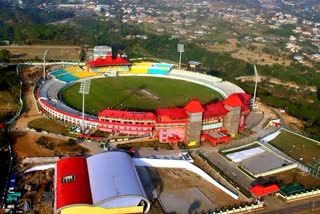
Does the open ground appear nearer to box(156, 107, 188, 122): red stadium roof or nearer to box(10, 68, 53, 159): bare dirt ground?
box(156, 107, 188, 122): red stadium roof

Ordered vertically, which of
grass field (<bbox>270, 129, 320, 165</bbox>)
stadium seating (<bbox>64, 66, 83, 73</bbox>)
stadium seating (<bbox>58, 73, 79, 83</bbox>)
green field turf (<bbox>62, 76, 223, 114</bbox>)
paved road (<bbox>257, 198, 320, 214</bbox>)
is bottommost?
green field turf (<bbox>62, 76, 223, 114</bbox>)

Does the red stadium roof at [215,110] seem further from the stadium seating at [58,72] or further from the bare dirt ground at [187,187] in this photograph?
the stadium seating at [58,72]

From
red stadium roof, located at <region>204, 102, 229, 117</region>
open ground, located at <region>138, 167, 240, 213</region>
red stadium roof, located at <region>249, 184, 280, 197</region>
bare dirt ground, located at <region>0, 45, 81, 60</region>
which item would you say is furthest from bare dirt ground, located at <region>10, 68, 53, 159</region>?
bare dirt ground, located at <region>0, 45, 81, 60</region>

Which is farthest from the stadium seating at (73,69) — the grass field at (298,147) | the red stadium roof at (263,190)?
the red stadium roof at (263,190)

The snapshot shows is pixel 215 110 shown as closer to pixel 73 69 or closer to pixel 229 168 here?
pixel 229 168

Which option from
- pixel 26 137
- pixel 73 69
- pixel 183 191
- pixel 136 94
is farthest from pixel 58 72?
pixel 183 191

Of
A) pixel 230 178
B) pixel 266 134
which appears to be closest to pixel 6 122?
pixel 230 178
